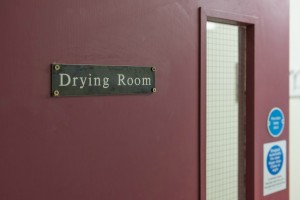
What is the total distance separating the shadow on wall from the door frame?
102cm

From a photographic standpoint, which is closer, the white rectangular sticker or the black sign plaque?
the black sign plaque

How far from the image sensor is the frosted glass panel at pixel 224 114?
1.48 m

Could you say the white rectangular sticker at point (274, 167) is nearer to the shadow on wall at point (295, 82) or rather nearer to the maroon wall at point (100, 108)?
the maroon wall at point (100, 108)

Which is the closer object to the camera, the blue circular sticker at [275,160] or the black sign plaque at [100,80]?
the black sign plaque at [100,80]

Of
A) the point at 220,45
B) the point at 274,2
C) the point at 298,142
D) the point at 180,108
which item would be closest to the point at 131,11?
the point at 180,108

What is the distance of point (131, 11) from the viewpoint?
117 centimetres

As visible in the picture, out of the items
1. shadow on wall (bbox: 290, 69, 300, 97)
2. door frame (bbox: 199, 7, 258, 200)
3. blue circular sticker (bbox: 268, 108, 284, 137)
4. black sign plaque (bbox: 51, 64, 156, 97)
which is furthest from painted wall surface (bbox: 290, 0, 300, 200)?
black sign plaque (bbox: 51, 64, 156, 97)

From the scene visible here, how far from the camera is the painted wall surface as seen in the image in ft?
8.11

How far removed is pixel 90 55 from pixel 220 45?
0.64 metres

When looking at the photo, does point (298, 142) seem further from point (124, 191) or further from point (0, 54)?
point (0, 54)

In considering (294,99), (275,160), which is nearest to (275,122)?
(275,160)

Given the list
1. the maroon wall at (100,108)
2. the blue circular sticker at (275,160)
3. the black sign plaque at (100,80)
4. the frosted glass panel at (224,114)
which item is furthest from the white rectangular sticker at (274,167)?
the black sign plaque at (100,80)

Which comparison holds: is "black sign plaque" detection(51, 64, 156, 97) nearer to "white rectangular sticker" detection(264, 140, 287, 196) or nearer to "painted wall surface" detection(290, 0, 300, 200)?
"white rectangular sticker" detection(264, 140, 287, 196)

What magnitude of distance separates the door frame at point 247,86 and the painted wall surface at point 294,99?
1.00 meters
